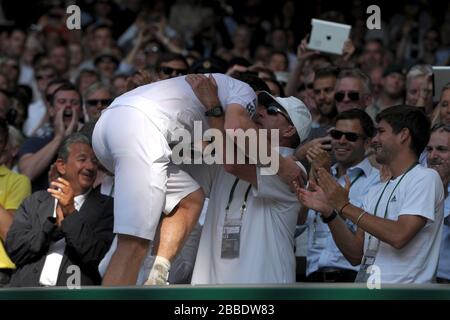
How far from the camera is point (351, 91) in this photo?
922 cm

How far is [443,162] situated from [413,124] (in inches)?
26.5

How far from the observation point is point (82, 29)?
15.0 meters

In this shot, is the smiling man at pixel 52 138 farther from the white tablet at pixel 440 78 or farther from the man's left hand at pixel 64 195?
the white tablet at pixel 440 78

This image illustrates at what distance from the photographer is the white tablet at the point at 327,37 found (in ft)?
33.8

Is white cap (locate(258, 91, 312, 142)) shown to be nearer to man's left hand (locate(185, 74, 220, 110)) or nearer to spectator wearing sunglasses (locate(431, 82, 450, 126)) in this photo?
man's left hand (locate(185, 74, 220, 110))

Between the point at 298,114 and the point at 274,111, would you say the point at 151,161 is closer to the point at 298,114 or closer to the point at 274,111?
the point at 274,111

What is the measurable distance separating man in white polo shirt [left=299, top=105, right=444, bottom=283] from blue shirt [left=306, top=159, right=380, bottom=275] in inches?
26.4

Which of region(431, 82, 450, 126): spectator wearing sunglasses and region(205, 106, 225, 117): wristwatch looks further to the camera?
region(431, 82, 450, 126): spectator wearing sunglasses

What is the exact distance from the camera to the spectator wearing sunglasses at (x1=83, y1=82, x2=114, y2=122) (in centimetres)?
988

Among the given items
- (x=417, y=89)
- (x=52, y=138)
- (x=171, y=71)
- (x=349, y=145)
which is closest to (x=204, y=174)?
(x=349, y=145)

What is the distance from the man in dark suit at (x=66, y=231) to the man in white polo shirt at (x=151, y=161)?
699 millimetres

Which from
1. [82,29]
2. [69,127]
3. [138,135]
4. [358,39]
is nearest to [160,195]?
[138,135]

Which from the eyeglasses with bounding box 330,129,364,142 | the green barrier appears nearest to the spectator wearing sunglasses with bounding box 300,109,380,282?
the eyeglasses with bounding box 330,129,364,142

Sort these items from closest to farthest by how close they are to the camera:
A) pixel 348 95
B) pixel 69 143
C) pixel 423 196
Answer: pixel 423 196, pixel 69 143, pixel 348 95
